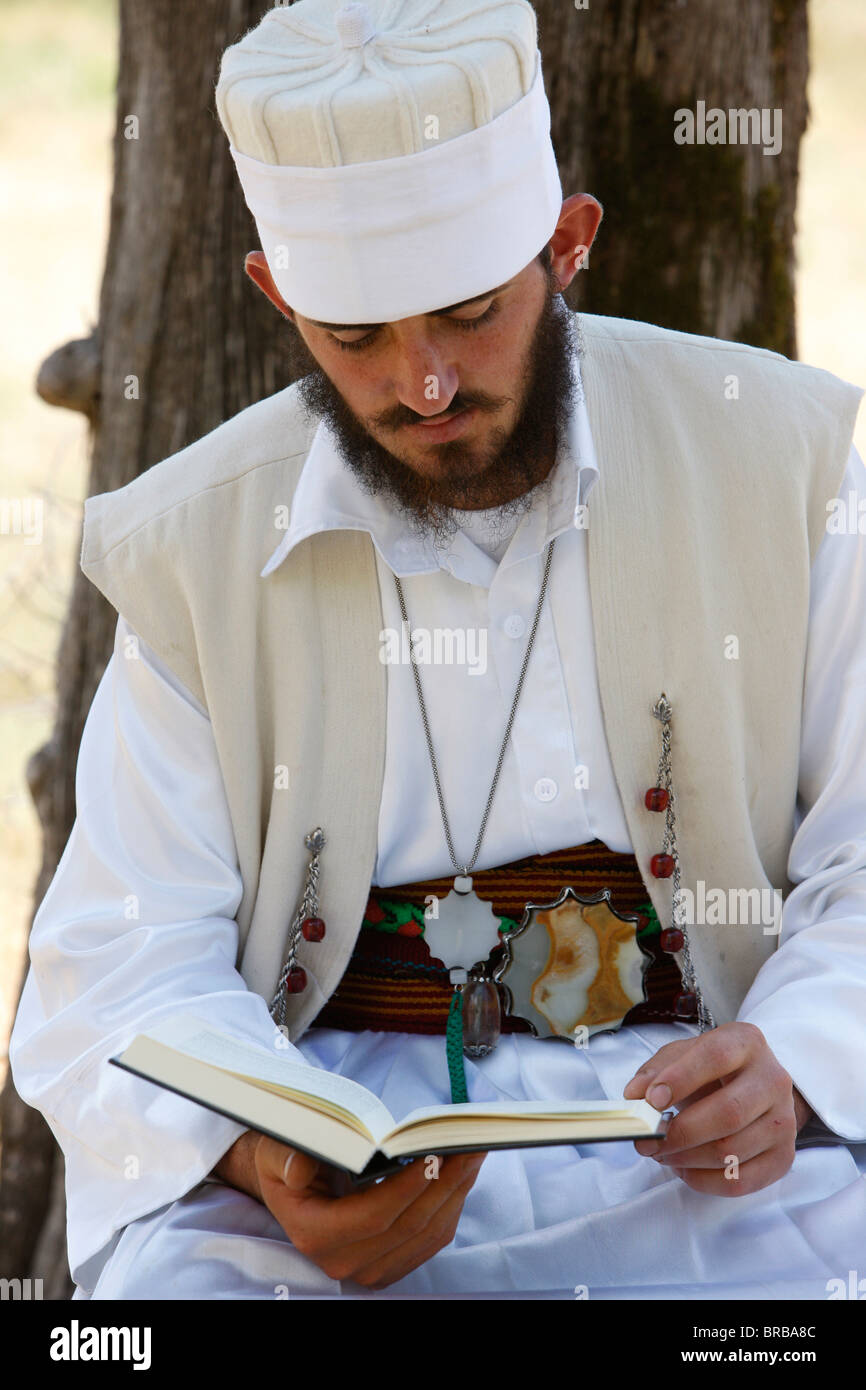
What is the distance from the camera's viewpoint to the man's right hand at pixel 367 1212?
7.75ft

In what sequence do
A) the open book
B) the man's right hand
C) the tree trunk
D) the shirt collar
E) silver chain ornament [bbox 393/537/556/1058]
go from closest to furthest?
the open book → the man's right hand → silver chain ornament [bbox 393/537/556/1058] → the shirt collar → the tree trunk

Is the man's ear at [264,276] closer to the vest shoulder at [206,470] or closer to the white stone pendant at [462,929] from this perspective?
the vest shoulder at [206,470]

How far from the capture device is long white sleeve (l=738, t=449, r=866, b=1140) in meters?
2.71

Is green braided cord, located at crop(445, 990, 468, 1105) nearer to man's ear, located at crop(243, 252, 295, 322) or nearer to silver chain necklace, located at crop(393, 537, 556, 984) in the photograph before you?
silver chain necklace, located at crop(393, 537, 556, 984)

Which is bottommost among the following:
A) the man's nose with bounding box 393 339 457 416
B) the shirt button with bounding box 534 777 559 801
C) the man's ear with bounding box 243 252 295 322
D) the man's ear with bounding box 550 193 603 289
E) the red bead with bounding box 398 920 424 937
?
the red bead with bounding box 398 920 424 937

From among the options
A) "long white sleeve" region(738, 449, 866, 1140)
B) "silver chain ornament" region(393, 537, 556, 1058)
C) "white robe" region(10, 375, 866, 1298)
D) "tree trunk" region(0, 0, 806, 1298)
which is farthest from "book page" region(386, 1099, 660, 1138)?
"tree trunk" region(0, 0, 806, 1298)

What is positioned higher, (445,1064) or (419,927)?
(419,927)

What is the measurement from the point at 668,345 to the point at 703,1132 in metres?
1.56

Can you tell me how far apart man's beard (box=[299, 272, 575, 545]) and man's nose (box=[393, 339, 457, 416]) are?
0.10m

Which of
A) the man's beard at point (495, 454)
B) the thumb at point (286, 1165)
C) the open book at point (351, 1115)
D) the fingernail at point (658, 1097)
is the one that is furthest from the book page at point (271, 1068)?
the man's beard at point (495, 454)

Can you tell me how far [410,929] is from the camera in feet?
10.0
